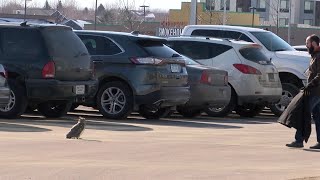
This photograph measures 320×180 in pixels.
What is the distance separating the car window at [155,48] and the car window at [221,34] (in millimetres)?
4465

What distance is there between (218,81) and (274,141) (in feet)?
13.7

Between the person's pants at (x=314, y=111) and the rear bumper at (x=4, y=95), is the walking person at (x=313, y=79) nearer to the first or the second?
the person's pants at (x=314, y=111)

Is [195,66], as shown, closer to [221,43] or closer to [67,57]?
[221,43]

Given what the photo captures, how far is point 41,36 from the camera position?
16.1 meters

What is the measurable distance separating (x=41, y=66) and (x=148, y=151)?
440cm

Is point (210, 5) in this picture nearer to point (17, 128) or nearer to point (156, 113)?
point (156, 113)

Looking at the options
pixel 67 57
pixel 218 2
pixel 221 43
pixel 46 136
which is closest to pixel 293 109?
pixel 46 136

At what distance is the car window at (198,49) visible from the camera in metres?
19.9

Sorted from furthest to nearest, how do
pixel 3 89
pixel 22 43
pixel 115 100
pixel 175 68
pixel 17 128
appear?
1. pixel 175 68
2. pixel 115 100
3. pixel 22 43
4. pixel 3 89
5. pixel 17 128

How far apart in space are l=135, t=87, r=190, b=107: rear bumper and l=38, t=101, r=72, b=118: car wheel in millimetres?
1394

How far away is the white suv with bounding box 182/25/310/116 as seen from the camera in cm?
2072

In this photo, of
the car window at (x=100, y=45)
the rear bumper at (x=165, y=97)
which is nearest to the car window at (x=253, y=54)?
the rear bumper at (x=165, y=97)

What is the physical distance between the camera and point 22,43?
16.2 meters

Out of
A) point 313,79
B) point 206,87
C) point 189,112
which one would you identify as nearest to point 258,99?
point 189,112
